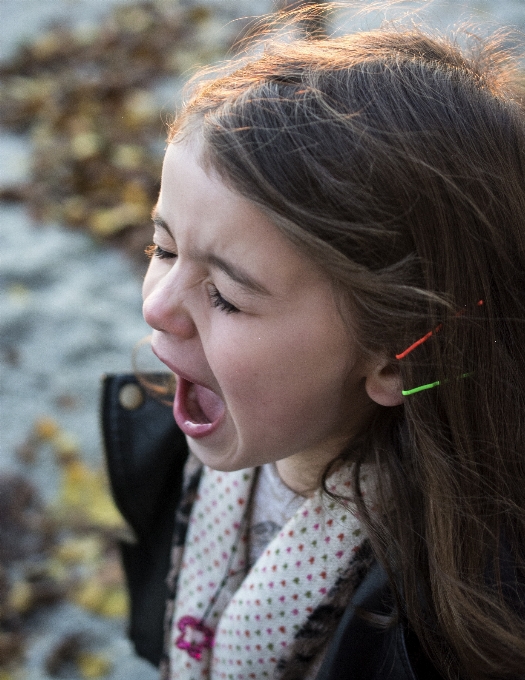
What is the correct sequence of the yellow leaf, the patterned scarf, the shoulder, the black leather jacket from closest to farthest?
the shoulder < the patterned scarf < the black leather jacket < the yellow leaf

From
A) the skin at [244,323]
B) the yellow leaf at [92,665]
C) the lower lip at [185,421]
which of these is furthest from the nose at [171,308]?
the yellow leaf at [92,665]

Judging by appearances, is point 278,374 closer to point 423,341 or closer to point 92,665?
point 423,341

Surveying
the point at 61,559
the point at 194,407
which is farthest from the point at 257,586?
the point at 61,559

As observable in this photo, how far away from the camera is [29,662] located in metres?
1.69

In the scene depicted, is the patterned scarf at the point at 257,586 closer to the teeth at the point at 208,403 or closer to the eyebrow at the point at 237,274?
the teeth at the point at 208,403

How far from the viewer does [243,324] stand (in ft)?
3.27

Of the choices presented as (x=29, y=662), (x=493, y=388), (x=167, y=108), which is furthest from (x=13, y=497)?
(x=167, y=108)

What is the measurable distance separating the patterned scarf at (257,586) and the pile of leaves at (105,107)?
145cm

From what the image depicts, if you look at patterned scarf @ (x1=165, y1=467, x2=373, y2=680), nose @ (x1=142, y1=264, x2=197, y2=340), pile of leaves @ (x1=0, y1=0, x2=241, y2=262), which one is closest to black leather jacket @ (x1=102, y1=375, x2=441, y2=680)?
patterned scarf @ (x1=165, y1=467, x2=373, y2=680)

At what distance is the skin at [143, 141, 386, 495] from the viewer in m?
0.96

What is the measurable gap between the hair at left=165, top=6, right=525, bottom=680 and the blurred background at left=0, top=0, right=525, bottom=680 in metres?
0.41

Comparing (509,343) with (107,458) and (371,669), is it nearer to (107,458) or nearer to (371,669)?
(371,669)

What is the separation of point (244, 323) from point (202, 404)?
241mm

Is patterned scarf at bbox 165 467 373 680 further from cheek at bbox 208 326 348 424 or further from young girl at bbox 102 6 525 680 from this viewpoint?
cheek at bbox 208 326 348 424
